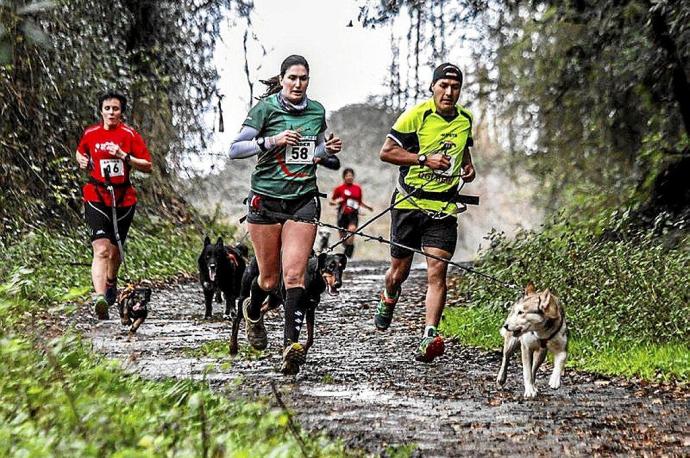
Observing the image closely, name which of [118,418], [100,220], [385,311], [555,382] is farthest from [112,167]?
[118,418]

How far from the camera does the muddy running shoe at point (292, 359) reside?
737cm

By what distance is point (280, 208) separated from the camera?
7.68 metres

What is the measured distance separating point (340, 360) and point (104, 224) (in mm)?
2998

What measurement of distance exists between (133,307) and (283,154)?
361cm

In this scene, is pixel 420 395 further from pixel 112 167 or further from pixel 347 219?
pixel 347 219

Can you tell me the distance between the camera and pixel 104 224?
1051 cm

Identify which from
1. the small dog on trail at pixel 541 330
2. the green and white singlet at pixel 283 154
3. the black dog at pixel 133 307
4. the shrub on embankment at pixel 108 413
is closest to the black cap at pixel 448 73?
the green and white singlet at pixel 283 154

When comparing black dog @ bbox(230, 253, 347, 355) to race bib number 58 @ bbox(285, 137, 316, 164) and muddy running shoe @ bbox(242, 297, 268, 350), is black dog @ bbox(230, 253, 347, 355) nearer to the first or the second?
muddy running shoe @ bbox(242, 297, 268, 350)

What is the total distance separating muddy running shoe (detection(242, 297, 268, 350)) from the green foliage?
2.05 meters

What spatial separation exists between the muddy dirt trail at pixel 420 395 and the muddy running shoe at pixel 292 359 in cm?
9

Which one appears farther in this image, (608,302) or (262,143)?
(608,302)

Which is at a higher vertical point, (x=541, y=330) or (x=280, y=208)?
(x=280, y=208)

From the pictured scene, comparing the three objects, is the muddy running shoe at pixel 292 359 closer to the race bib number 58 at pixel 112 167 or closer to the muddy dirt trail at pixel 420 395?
the muddy dirt trail at pixel 420 395

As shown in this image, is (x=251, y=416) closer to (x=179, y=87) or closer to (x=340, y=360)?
(x=340, y=360)
